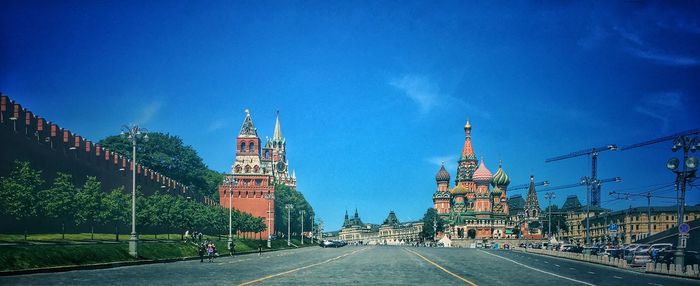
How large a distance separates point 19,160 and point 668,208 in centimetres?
17014

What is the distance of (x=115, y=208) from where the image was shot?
2790 inches

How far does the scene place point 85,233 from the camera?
69.7 m

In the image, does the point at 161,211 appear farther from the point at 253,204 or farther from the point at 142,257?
the point at 253,204

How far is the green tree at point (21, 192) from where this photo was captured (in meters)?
54.9

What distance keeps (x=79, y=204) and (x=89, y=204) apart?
1.55 meters

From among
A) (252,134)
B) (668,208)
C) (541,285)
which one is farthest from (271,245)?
(668,208)

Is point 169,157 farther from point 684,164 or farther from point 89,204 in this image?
point 684,164

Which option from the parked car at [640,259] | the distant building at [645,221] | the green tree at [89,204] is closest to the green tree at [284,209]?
the distant building at [645,221]

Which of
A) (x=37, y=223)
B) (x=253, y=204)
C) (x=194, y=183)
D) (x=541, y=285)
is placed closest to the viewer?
(x=541, y=285)

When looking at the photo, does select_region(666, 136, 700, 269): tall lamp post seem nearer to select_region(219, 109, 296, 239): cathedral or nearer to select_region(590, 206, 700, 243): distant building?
select_region(219, 109, 296, 239): cathedral

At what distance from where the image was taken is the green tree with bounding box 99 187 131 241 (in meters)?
68.9

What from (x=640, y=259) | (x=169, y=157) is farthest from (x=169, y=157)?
(x=640, y=259)

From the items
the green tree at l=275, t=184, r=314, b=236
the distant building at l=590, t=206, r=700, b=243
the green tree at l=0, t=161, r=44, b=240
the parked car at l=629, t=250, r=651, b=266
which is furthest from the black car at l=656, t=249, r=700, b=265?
the distant building at l=590, t=206, r=700, b=243

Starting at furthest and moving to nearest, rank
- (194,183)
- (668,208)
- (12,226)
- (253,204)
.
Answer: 1. (668,208)
2. (194,183)
3. (253,204)
4. (12,226)
